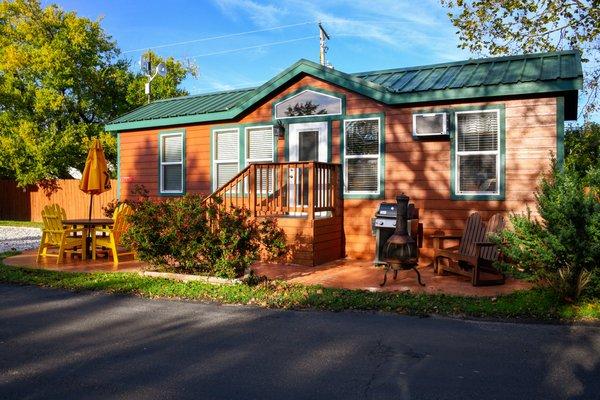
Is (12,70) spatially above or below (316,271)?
above

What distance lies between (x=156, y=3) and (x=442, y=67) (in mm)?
14594

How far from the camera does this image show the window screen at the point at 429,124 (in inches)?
355

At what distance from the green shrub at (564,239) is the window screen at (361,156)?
12.3ft

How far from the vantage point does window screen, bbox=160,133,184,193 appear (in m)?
12.5

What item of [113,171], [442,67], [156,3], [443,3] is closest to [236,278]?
[442,67]

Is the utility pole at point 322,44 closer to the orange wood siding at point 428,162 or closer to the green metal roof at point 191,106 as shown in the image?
the green metal roof at point 191,106

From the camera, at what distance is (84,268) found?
9062 millimetres

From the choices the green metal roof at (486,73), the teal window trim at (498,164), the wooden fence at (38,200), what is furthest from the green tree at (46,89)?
the teal window trim at (498,164)

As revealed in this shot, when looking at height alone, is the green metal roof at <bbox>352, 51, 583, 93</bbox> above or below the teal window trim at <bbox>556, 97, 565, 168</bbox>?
above

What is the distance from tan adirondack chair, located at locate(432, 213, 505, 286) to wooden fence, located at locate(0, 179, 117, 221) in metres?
16.0

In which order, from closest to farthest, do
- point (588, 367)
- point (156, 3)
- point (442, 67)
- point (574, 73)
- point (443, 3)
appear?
1. point (588, 367)
2. point (574, 73)
3. point (442, 67)
4. point (443, 3)
5. point (156, 3)

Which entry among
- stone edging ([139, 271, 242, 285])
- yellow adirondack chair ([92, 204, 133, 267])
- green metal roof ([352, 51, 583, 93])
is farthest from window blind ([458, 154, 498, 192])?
yellow adirondack chair ([92, 204, 133, 267])

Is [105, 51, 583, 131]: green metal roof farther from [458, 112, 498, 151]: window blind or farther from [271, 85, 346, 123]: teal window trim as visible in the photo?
[458, 112, 498, 151]: window blind

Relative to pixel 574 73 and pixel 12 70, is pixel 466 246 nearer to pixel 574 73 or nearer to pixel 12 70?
pixel 574 73
